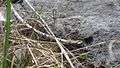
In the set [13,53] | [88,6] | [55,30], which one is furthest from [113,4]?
[13,53]

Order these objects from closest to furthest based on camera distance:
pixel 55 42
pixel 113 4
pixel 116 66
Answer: pixel 116 66
pixel 55 42
pixel 113 4

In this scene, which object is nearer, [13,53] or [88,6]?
[13,53]

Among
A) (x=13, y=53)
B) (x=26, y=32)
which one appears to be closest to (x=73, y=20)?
(x=26, y=32)

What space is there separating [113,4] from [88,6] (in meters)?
0.12

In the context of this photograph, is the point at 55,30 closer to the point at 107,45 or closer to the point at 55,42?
the point at 55,42

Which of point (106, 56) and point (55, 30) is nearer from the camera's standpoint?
point (106, 56)

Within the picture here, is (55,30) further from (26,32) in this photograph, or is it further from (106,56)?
(106,56)

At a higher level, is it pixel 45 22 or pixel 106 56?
pixel 45 22

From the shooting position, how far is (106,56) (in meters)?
1.31

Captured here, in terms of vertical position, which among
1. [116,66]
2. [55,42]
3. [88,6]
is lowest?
[116,66]

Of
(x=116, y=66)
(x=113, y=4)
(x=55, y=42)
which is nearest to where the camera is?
(x=116, y=66)

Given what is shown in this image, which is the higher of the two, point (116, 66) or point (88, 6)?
point (88, 6)

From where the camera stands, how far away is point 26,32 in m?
1.48

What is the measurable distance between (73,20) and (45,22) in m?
0.14
